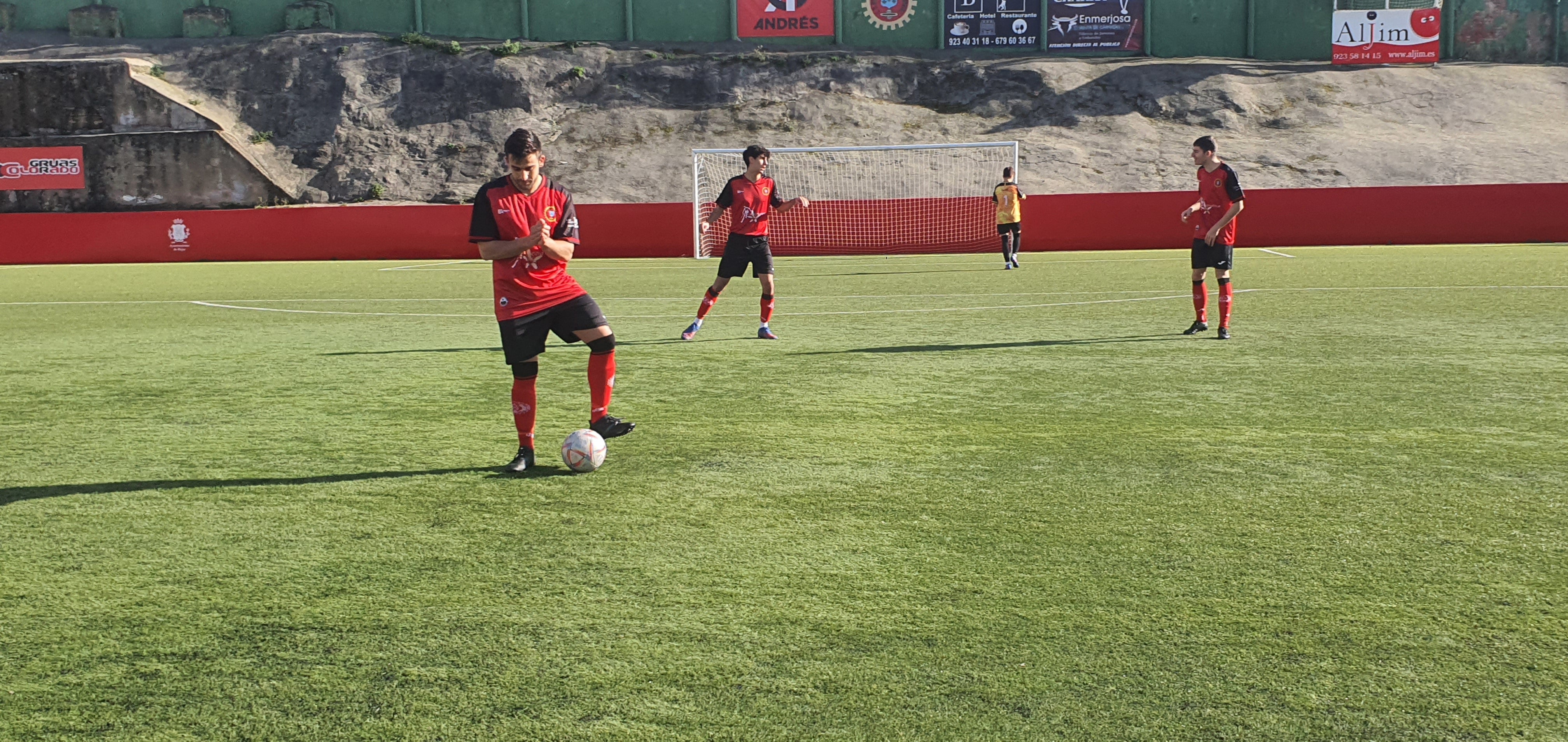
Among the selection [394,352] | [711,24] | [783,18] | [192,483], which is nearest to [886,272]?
[394,352]

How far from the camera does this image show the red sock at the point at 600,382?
6.99 metres

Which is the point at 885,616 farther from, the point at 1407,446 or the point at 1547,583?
the point at 1407,446

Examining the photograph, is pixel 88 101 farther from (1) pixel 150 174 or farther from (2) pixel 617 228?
(2) pixel 617 228

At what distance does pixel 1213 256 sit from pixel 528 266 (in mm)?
7366

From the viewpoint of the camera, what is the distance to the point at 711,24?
45.2m

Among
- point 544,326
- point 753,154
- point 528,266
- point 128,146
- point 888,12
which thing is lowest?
point 544,326

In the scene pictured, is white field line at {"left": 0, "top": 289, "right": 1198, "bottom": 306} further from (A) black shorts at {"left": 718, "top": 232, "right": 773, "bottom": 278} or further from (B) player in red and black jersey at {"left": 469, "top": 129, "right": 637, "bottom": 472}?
(B) player in red and black jersey at {"left": 469, "top": 129, "right": 637, "bottom": 472}

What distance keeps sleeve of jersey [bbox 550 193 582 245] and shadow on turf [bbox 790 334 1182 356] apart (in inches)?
180

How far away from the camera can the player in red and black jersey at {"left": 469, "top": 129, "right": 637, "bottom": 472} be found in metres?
6.32

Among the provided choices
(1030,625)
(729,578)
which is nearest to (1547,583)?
(1030,625)

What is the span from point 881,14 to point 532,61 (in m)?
11.9

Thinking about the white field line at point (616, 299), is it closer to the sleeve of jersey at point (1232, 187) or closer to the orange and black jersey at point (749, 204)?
the orange and black jersey at point (749, 204)

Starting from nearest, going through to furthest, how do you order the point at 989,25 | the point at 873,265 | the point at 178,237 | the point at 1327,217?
1. the point at 873,265
2. the point at 1327,217
3. the point at 178,237
4. the point at 989,25

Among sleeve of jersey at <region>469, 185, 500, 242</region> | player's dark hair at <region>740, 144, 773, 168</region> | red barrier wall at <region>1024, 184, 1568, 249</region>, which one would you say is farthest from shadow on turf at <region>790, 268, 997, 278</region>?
sleeve of jersey at <region>469, 185, 500, 242</region>
